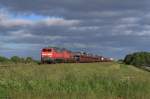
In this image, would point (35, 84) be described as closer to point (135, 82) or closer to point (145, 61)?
point (135, 82)

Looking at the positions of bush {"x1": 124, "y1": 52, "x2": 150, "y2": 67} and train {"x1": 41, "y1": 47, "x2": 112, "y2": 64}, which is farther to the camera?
bush {"x1": 124, "y1": 52, "x2": 150, "y2": 67}

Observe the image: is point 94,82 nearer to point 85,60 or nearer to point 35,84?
point 35,84

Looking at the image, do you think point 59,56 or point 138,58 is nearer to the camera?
point 59,56

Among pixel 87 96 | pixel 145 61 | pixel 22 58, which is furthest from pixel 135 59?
pixel 87 96

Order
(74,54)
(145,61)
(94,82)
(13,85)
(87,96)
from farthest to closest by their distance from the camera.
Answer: (145,61) → (74,54) → (94,82) → (13,85) → (87,96)

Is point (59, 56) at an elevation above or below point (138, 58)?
above

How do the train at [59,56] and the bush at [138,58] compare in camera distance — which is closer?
the train at [59,56]

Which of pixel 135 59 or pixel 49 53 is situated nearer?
pixel 49 53

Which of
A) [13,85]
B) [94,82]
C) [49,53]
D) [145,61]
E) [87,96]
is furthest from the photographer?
[145,61]

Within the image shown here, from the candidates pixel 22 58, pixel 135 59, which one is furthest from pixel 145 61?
pixel 22 58

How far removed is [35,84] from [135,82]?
243 inches

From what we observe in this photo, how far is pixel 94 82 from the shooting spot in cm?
3183

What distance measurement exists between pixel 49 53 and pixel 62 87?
1642 inches

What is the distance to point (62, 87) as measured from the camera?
30.0 metres
